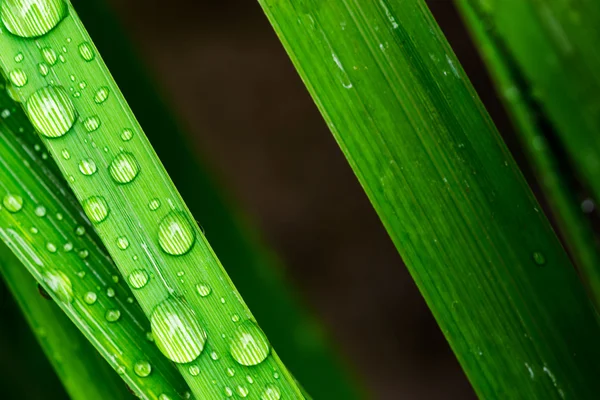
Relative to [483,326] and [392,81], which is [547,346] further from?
[392,81]

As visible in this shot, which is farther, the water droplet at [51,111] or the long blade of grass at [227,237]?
the long blade of grass at [227,237]

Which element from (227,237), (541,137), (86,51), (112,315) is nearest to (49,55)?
(86,51)

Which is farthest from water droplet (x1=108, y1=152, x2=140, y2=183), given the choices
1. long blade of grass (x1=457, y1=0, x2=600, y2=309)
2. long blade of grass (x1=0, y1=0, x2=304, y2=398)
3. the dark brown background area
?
the dark brown background area

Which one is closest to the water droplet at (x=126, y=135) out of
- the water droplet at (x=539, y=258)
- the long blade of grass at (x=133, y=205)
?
the long blade of grass at (x=133, y=205)

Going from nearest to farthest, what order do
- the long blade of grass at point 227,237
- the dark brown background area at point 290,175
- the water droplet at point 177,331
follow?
the water droplet at point 177,331
the long blade of grass at point 227,237
the dark brown background area at point 290,175

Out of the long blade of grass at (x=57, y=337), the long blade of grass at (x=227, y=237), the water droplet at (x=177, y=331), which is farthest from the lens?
the long blade of grass at (x=227, y=237)

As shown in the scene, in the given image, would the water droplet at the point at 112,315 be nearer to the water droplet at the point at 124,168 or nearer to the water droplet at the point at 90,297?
the water droplet at the point at 90,297

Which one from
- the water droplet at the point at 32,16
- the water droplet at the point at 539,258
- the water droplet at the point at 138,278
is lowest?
the water droplet at the point at 539,258
